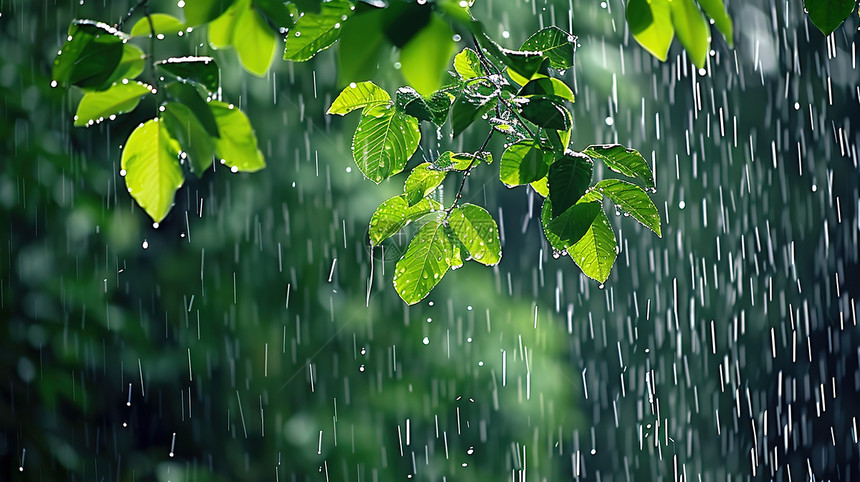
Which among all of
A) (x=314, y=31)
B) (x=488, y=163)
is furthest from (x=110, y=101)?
(x=488, y=163)

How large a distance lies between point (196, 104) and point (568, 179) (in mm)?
214

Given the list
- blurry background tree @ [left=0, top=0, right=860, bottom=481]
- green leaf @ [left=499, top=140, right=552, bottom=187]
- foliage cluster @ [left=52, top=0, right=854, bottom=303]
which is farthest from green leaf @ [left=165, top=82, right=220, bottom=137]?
blurry background tree @ [left=0, top=0, right=860, bottom=481]

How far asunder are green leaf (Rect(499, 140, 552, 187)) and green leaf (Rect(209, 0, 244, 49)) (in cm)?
21

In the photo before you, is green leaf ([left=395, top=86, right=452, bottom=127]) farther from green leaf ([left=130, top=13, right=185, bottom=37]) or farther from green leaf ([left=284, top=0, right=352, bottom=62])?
green leaf ([left=130, top=13, right=185, bottom=37])

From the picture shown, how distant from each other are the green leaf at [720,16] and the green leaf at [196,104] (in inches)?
9.7

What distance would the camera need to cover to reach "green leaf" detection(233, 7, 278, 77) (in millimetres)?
418

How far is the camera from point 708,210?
3564 millimetres

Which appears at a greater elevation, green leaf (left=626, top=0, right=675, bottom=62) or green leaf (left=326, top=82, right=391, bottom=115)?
green leaf (left=326, top=82, right=391, bottom=115)

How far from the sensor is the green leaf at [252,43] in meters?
0.42

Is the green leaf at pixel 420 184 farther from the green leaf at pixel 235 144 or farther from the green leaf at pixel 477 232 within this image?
the green leaf at pixel 235 144

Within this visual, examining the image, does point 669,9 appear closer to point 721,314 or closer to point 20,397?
point 20,397

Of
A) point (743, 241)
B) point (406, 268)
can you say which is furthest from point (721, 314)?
point (406, 268)

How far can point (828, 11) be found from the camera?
0.61 meters

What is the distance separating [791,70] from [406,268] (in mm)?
3469
